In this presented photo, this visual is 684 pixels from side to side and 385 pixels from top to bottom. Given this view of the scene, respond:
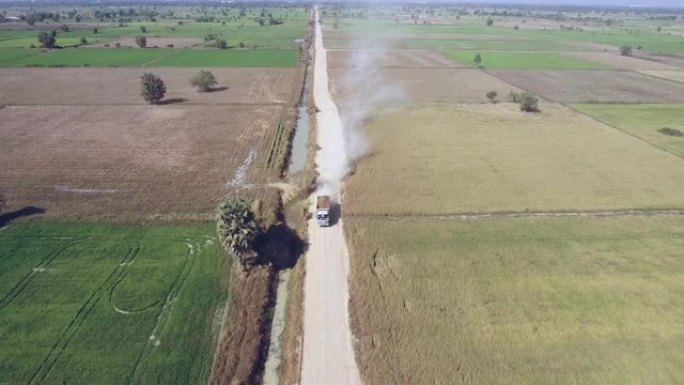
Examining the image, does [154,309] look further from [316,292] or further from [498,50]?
[498,50]

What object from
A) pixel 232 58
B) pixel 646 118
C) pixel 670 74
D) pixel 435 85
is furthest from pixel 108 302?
pixel 670 74

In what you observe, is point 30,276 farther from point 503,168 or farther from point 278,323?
point 503,168

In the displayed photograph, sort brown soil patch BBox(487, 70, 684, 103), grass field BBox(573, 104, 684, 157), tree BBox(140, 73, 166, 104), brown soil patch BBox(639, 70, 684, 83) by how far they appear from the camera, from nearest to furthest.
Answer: grass field BBox(573, 104, 684, 157) < tree BBox(140, 73, 166, 104) < brown soil patch BBox(487, 70, 684, 103) < brown soil patch BBox(639, 70, 684, 83)

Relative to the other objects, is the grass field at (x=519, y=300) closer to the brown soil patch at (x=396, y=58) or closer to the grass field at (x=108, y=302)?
the grass field at (x=108, y=302)

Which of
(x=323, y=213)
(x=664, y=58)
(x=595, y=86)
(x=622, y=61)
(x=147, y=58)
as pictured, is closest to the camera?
(x=323, y=213)

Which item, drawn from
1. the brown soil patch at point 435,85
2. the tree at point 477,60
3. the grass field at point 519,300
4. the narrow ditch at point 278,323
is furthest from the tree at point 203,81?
the tree at point 477,60

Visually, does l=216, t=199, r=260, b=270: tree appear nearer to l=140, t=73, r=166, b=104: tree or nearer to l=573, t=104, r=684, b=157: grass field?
l=140, t=73, r=166, b=104: tree

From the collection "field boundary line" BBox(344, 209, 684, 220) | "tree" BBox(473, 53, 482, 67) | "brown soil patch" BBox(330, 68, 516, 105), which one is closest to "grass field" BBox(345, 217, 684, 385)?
"field boundary line" BBox(344, 209, 684, 220)
